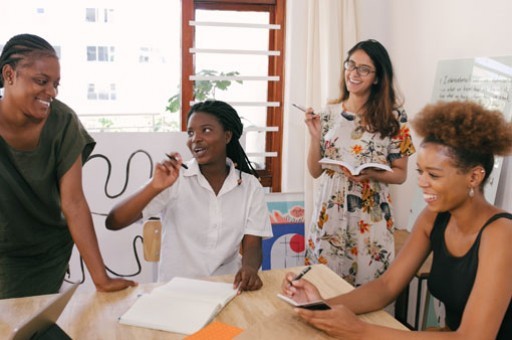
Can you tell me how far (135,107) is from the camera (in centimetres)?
431

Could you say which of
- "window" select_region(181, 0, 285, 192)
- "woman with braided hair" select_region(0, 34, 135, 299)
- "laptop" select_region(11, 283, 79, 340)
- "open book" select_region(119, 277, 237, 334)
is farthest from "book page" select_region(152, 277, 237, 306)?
"window" select_region(181, 0, 285, 192)

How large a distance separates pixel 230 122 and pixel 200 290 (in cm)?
66

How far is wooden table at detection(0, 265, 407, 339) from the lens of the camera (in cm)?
124

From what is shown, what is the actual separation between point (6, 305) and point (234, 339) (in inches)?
24.8

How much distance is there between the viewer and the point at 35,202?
62.4 inches

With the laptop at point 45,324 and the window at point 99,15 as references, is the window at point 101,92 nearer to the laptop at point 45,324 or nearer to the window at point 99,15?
the window at point 99,15

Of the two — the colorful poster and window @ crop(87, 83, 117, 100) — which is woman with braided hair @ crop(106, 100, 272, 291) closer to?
the colorful poster

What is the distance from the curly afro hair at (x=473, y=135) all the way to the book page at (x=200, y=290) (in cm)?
71

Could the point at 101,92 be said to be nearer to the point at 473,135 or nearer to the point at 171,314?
the point at 171,314

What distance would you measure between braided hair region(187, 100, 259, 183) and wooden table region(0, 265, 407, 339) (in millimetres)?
546

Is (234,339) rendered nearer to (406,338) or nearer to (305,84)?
(406,338)

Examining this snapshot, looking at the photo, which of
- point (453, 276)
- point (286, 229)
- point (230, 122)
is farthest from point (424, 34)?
point (453, 276)

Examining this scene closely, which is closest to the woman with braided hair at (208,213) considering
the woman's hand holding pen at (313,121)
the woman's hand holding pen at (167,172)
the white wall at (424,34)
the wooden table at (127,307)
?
Result: the woman's hand holding pen at (167,172)

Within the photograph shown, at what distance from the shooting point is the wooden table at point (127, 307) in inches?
48.8
